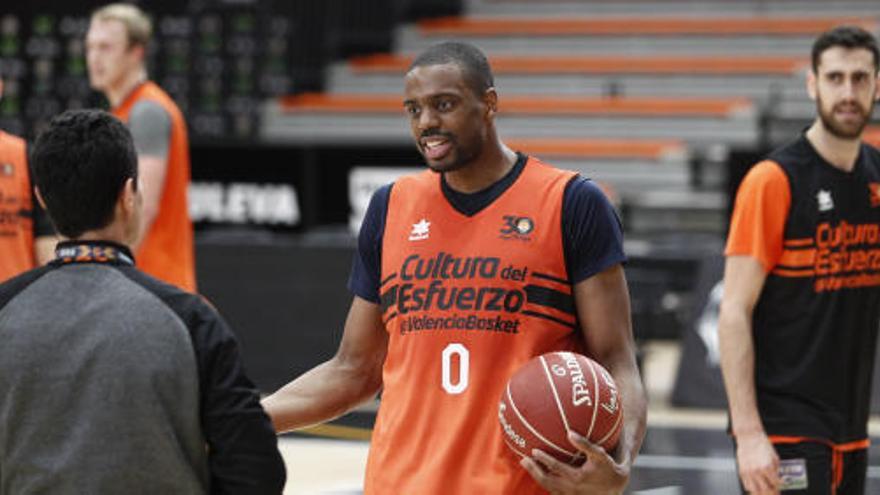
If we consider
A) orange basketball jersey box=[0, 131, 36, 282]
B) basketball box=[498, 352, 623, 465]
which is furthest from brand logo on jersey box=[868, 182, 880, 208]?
orange basketball jersey box=[0, 131, 36, 282]

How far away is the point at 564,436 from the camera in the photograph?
3.63 metres

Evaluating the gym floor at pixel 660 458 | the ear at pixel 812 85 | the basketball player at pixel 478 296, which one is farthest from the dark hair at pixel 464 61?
the gym floor at pixel 660 458

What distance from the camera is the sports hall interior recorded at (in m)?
13.3

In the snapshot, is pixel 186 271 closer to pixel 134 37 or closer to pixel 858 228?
pixel 134 37

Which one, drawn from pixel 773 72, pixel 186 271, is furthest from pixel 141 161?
pixel 773 72

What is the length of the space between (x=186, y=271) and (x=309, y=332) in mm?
5720

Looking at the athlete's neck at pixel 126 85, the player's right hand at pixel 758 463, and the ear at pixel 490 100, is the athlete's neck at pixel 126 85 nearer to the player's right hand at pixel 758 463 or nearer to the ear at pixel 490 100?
the player's right hand at pixel 758 463

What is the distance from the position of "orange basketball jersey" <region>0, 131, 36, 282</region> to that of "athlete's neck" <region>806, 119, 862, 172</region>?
2.98 metres

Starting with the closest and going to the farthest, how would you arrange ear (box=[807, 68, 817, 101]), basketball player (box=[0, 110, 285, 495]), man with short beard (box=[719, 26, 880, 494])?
1. basketball player (box=[0, 110, 285, 495])
2. man with short beard (box=[719, 26, 880, 494])
3. ear (box=[807, 68, 817, 101])

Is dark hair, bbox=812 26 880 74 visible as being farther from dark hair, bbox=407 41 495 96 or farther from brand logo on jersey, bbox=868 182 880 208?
dark hair, bbox=407 41 495 96

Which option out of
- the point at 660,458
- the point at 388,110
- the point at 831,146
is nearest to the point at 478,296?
the point at 831,146

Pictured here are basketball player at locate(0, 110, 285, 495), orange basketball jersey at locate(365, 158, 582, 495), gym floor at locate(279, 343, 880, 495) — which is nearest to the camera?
basketball player at locate(0, 110, 285, 495)

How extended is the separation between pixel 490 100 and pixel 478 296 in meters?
0.45

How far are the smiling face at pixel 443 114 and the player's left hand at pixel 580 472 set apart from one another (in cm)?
72
